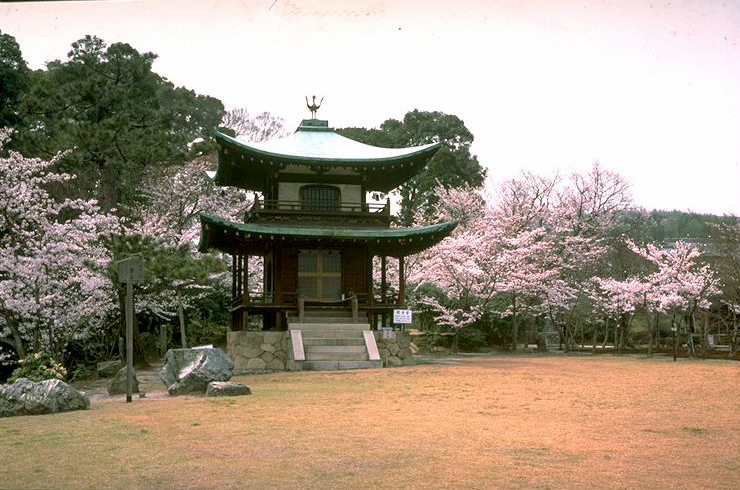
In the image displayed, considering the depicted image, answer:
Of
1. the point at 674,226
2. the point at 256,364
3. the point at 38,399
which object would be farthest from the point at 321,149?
the point at 674,226

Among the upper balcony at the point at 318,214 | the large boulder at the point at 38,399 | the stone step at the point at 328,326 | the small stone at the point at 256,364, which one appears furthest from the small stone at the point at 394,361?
the large boulder at the point at 38,399

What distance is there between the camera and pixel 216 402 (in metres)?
14.4

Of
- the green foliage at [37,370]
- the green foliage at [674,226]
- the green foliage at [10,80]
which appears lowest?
the green foliage at [37,370]

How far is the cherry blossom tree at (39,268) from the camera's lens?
23000 mm

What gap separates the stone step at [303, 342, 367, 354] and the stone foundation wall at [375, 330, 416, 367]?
3.79 feet

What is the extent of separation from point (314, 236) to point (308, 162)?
9.97 ft

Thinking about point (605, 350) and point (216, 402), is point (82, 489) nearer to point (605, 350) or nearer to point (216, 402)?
point (216, 402)

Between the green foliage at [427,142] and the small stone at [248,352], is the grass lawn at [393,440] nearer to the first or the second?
the small stone at [248,352]

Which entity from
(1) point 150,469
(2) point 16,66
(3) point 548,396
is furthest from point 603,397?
(2) point 16,66

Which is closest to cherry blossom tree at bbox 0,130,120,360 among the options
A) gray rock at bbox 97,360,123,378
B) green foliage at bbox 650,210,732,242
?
gray rock at bbox 97,360,123,378

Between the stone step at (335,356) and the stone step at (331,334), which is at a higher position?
the stone step at (331,334)

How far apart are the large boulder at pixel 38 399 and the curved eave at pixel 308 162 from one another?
14157 millimetres

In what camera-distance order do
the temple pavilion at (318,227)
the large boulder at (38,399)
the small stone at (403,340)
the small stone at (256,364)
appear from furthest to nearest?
the temple pavilion at (318,227) < the small stone at (403,340) < the small stone at (256,364) < the large boulder at (38,399)


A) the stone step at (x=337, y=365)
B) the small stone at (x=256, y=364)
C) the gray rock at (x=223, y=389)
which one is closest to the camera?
the gray rock at (x=223, y=389)
